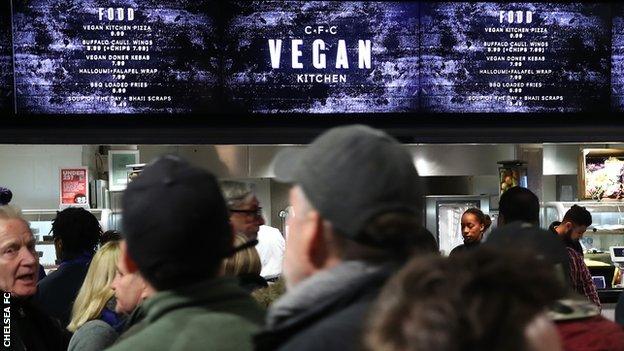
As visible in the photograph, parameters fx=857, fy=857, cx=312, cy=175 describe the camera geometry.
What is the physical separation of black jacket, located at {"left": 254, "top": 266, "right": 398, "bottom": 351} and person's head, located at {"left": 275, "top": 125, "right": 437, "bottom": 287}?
0.20 feet

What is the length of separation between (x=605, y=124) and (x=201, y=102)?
247 cm

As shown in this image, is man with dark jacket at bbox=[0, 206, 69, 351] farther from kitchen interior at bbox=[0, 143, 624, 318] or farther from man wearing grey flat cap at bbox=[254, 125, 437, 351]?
kitchen interior at bbox=[0, 143, 624, 318]

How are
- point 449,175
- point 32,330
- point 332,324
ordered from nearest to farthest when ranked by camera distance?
point 332,324
point 32,330
point 449,175

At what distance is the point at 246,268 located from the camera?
2939 mm

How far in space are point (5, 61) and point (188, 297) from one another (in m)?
3.73

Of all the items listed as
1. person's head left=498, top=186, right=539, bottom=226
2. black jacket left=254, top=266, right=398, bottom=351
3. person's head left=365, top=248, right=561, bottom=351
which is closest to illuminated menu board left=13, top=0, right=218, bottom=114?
person's head left=498, top=186, right=539, bottom=226

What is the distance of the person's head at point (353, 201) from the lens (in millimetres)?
1318

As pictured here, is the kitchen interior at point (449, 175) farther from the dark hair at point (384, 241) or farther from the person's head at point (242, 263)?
the dark hair at point (384, 241)

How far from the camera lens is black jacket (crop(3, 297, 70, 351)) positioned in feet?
8.31

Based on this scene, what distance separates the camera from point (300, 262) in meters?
1.37

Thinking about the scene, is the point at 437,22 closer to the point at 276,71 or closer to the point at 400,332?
the point at 276,71

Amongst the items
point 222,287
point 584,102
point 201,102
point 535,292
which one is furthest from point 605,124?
point 535,292

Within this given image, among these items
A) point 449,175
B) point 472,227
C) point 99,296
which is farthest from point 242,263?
point 449,175

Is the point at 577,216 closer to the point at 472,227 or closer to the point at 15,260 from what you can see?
the point at 472,227
